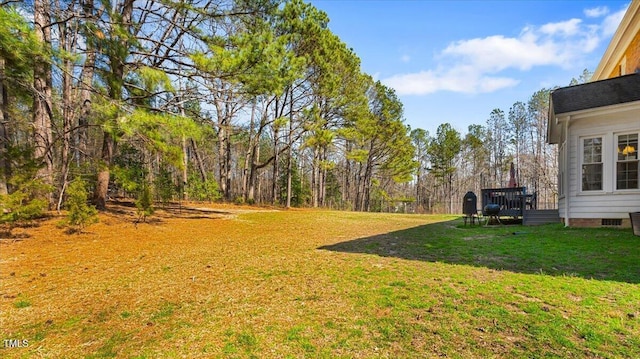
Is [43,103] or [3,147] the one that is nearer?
[3,147]

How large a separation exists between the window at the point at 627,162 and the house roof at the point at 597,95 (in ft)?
3.04

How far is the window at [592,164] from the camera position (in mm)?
7738

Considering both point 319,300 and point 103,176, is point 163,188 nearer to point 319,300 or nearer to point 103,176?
point 103,176

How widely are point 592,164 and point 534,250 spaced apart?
4.10 metres

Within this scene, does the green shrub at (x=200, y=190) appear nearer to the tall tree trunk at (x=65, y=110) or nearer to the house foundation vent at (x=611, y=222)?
the tall tree trunk at (x=65, y=110)

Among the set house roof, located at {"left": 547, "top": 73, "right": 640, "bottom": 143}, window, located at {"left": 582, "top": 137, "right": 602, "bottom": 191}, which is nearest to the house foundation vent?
window, located at {"left": 582, "top": 137, "right": 602, "bottom": 191}

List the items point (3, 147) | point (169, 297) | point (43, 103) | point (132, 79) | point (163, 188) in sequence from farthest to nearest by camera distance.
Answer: point (163, 188)
point (132, 79)
point (43, 103)
point (3, 147)
point (169, 297)

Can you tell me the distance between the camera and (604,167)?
761 cm

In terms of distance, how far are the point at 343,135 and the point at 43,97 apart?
14.3 metres

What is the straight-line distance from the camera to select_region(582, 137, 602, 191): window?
7.74 meters

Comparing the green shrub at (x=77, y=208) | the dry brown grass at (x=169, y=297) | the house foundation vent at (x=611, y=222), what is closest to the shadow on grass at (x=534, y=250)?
the house foundation vent at (x=611, y=222)

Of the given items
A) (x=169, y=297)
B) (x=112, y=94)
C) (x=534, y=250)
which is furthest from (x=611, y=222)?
(x=112, y=94)

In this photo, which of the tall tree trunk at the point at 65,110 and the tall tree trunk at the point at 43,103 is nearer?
the tall tree trunk at the point at 43,103

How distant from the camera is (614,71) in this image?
38.2ft
